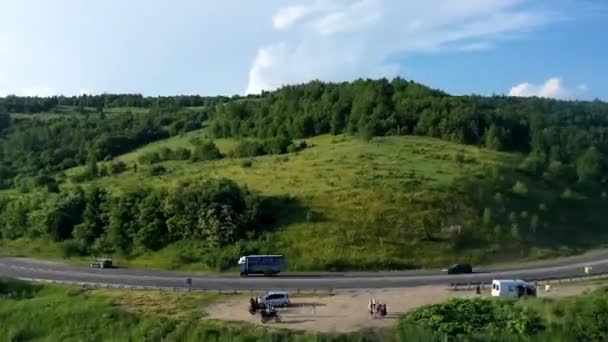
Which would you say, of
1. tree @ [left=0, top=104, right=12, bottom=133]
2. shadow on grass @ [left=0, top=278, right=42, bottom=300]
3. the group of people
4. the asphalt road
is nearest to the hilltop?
the asphalt road

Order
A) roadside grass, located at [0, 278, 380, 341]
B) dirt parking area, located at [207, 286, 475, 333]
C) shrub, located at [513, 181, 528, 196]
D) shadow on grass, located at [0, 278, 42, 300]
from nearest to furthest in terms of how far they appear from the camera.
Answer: roadside grass, located at [0, 278, 380, 341], dirt parking area, located at [207, 286, 475, 333], shadow on grass, located at [0, 278, 42, 300], shrub, located at [513, 181, 528, 196]

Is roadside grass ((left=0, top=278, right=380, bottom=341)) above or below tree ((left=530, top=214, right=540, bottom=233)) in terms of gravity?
below

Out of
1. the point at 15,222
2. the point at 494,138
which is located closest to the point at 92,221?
the point at 15,222

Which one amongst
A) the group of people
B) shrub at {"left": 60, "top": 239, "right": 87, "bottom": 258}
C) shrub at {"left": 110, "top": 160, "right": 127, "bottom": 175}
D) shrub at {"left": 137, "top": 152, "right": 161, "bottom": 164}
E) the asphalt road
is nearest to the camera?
the group of people

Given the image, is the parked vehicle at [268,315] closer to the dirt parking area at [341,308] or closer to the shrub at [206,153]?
the dirt parking area at [341,308]

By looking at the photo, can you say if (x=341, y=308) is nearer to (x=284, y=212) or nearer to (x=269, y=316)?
(x=269, y=316)

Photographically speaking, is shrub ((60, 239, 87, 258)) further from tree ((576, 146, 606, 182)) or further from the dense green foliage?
tree ((576, 146, 606, 182))

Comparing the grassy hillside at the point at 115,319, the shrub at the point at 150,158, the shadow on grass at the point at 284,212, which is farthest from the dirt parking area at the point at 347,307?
the shrub at the point at 150,158
